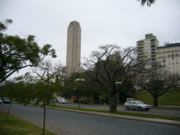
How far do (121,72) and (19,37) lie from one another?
14.6 meters

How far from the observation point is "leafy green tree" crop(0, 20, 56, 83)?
19.0 m

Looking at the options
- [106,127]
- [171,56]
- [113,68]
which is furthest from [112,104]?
[171,56]

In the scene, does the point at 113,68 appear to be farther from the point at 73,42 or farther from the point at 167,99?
the point at 73,42

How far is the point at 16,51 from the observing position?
20.3 metres

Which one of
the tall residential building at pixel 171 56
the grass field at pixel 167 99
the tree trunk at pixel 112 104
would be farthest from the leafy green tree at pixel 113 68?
the tall residential building at pixel 171 56

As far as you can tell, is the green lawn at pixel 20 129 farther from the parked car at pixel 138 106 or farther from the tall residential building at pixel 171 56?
the tall residential building at pixel 171 56

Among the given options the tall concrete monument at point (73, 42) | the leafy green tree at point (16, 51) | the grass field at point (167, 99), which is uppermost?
the tall concrete monument at point (73, 42)

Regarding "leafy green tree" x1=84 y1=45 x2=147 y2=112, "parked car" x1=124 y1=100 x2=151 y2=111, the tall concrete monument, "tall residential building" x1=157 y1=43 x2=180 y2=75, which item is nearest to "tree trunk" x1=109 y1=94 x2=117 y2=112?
"leafy green tree" x1=84 y1=45 x2=147 y2=112

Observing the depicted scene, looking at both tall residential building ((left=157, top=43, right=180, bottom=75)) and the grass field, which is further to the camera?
tall residential building ((left=157, top=43, right=180, bottom=75))

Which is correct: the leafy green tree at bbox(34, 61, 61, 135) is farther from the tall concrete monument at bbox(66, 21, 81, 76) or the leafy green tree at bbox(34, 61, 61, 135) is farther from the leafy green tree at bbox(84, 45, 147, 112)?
the tall concrete monument at bbox(66, 21, 81, 76)

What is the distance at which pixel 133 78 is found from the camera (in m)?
23.9

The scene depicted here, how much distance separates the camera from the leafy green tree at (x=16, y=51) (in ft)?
62.3

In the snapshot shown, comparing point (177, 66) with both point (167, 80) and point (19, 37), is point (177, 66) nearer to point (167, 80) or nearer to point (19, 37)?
point (167, 80)

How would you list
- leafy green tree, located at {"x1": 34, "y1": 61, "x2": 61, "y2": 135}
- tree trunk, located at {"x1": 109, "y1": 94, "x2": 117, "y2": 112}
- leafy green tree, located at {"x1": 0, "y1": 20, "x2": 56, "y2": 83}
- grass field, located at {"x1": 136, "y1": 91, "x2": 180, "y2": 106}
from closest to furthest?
1. leafy green tree, located at {"x1": 34, "y1": 61, "x2": 61, "y2": 135}
2. leafy green tree, located at {"x1": 0, "y1": 20, "x2": 56, "y2": 83}
3. tree trunk, located at {"x1": 109, "y1": 94, "x2": 117, "y2": 112}
4. grass field, located at {"x1": 136, "y1": 91, "x2": 180, "y2": 106}
